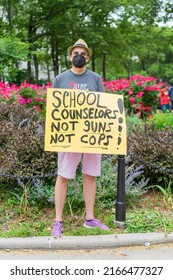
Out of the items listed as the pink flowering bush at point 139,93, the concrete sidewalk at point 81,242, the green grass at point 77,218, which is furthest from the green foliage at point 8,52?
the concrete sidewalk at point 81,242

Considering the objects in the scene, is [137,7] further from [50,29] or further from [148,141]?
[148,141]

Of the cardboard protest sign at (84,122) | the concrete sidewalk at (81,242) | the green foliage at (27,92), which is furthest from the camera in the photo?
the green foliage at (27,92)

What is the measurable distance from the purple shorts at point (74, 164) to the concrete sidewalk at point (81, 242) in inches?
22.8

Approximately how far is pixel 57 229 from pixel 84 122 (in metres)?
1.03

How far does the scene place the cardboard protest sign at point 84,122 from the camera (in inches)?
146

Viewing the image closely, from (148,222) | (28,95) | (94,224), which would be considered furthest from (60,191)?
(28,95)

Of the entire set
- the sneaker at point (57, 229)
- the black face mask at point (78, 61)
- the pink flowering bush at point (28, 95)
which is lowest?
the sneaker at point (57, 229)

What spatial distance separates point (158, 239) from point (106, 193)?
3.30ft

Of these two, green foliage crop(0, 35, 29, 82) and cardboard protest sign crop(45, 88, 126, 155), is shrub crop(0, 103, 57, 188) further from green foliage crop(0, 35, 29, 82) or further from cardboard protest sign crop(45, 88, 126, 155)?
green foliage crop(0, 35, 29, 82)

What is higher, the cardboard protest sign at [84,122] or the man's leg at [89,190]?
the cardboard protest sign at [84,122]

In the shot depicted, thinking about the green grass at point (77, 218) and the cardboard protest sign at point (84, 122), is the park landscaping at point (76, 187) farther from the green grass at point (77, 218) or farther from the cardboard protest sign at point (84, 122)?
the cardboard protest sign at point (84, 122)

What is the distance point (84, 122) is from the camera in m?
3.78

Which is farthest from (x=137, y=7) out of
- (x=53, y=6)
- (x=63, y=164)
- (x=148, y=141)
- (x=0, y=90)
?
(x=63, y=164)

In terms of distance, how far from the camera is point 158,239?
370 centimetres
